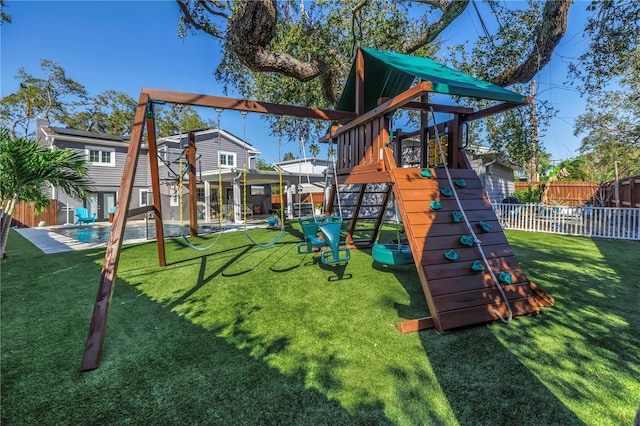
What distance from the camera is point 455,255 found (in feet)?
11.7

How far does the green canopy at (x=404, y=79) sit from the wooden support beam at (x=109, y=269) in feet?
13.1

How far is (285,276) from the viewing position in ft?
17.9

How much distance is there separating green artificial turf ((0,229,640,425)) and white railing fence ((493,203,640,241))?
5.78 m

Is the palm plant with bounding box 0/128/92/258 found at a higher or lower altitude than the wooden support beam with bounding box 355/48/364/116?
lower

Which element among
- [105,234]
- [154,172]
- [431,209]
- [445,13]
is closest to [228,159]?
[105,234]

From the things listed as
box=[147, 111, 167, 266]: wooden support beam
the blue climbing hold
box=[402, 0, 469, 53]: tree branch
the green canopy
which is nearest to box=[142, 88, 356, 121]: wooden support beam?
box=[147, 111, 167, 266]: wooden support beam

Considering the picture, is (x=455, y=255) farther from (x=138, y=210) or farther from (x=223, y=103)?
(x=138, y=210)

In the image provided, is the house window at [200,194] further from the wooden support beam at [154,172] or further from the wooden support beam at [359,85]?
the wooden support beam at [359,85]

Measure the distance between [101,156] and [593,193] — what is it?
29667 millimetres

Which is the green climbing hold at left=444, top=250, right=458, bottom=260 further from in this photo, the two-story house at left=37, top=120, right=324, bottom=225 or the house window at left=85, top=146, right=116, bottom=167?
the house window at left=85, top=146, right=116, bottom=167

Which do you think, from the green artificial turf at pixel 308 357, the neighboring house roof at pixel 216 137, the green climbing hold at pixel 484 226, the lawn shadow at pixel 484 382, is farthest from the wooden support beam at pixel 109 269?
the neighboring house roof at pixel 216 137

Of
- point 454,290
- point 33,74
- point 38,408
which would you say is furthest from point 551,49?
point 33,74

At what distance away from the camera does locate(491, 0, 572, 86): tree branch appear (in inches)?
246

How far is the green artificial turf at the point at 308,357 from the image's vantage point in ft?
6.75
